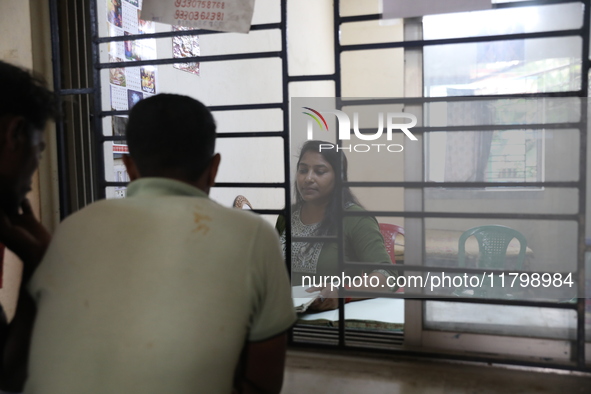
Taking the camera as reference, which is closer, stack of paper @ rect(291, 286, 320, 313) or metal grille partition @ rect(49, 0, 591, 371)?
metal grille partition @ rect(49, 0, 591, 371)

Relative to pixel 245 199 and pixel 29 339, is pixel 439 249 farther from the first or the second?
pixel 245 199

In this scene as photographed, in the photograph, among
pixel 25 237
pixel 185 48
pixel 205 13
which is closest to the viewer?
pixel 25 237

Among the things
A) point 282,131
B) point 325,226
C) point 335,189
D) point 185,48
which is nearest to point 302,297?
point 325,226

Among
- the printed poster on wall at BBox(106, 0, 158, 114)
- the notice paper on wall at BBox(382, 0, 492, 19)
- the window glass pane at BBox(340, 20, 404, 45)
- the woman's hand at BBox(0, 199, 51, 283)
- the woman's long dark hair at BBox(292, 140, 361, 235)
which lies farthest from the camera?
the window glass pane at BBox(340, 20, 404, 45)

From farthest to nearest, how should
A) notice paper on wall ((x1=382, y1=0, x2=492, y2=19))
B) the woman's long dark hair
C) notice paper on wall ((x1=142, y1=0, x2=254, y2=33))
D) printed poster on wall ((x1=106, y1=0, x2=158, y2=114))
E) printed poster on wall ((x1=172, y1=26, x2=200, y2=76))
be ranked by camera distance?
printed poster on wall ((x1=172, y1=26, x2=200, y2=76)), printed poster on wall ((x1=106, y1=0, x2=158, y2=114)), the woman's long dark hair, notice paper on wall ((x1=142, y1=0, x2=254, y2=33)), notice paper on wall ((x1=382, y1=0, x2=492, y2=19))

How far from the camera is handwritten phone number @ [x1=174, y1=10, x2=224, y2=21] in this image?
1.86m

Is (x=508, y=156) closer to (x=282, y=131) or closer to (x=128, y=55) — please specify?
(x=282, y=131)

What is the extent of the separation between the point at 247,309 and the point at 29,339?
0.44 metres

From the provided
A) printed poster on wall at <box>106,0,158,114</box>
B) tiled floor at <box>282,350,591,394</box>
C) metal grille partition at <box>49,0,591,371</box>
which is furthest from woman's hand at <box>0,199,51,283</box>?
printed poster on wall at <box>106,0,158,114</box>

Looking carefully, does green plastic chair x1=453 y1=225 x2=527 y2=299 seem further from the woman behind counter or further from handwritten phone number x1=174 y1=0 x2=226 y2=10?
handwritten phone number x1=174 y1=0 x2=226 y2=10

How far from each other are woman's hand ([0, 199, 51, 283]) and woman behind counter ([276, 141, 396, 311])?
3.81 ft

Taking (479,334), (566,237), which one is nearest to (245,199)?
(479,334)

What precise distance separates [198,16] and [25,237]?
1.15m

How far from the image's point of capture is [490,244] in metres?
1.96
